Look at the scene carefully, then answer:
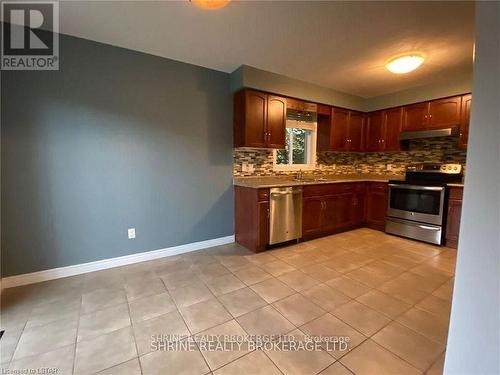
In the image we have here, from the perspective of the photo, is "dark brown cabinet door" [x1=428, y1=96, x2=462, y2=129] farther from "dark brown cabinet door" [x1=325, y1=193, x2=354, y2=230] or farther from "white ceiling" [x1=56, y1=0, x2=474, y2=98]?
"dark brown cabinet door" [x1=325, y1=193, x2=354, y2=230]

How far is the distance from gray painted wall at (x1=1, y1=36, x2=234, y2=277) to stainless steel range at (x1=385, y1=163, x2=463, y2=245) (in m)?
2.76

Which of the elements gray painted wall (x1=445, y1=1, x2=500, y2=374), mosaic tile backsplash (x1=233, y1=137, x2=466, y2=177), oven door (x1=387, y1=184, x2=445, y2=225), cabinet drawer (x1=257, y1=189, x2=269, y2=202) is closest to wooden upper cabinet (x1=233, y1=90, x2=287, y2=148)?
mosaic tile backsplash (x1=233, y1=137, x2=466, y2=177)

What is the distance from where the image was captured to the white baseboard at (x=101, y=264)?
88.6 inches

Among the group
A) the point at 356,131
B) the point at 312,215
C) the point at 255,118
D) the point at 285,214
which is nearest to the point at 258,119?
the point at 255,118

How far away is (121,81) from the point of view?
259 centimetres

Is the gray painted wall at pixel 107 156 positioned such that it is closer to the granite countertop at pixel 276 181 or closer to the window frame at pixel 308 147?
the granite countertop at pixel 276 181

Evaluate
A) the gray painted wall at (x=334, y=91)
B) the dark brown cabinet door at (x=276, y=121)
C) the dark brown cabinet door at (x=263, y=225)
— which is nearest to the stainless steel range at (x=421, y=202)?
the gray painted wall at (x=334, y=91)

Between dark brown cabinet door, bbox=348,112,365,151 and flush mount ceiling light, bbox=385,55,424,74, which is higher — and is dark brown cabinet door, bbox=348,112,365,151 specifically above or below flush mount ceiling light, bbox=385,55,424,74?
below

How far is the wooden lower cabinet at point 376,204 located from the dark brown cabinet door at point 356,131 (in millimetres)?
760

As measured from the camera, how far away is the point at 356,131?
4414 mm

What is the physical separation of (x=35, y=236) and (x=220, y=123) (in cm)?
238

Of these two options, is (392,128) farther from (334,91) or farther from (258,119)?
(258,119)

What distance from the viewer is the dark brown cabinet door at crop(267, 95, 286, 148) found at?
333 cm

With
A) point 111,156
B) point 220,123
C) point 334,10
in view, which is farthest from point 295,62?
point 111,156
